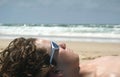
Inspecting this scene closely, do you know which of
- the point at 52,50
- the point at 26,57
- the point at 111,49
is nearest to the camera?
the point at 26,57

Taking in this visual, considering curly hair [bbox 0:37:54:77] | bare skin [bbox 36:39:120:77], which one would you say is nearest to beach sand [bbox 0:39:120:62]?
bare skin [bbox 36:39:120:77]

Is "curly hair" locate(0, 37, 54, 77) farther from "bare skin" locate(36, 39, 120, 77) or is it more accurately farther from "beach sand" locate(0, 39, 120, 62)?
"beach sand" locate(0, 39, 120, 62)

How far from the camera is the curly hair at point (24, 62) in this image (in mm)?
2279

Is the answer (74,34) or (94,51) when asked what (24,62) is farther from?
(74,34)

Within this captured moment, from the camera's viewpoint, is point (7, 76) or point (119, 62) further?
point (119, 62)

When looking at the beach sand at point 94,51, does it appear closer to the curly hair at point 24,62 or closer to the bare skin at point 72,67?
the bare skin at point 72,67

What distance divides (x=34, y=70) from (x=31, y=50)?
0.50ft

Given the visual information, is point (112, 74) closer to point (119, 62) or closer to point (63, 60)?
point (119, 62)

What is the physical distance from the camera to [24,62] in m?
2.28

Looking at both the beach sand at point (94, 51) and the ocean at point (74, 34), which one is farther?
the ocean at point (74, 34)

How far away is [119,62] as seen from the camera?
107 inches

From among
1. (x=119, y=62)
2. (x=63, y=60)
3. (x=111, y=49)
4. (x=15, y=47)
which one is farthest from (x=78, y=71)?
(x=111, y=49)

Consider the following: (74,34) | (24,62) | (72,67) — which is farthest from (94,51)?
(74,34)

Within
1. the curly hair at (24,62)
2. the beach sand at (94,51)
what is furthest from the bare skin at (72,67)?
the beach sand at (94,51)
